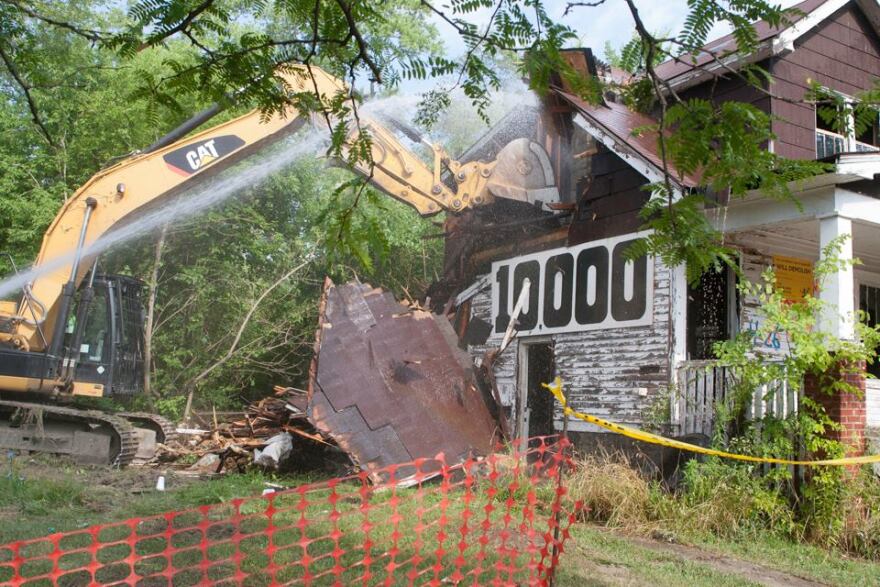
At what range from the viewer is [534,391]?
12.4 metres

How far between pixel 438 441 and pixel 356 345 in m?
1.79

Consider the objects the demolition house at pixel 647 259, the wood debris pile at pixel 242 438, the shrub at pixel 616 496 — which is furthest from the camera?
the wood debris pile at pixel 242 438

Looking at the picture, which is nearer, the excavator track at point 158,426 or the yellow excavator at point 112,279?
the yellow excavator at point 112,279

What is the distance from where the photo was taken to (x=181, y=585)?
5.26m

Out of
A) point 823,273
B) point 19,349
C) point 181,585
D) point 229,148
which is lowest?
point 181,585

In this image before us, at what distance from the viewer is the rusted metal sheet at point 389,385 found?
9.89m

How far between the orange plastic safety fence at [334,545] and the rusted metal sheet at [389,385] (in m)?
0.96

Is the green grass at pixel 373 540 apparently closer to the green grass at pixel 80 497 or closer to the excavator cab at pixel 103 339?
the green grass at pixel 80 497

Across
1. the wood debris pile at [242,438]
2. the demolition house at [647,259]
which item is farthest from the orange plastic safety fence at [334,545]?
the demolition house at [647,259]

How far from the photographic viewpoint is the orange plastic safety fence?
4863 millimetres

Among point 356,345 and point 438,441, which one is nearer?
point 438,441

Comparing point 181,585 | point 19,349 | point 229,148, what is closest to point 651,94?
point 181,585

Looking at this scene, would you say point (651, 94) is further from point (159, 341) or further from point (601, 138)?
point (159, 341)

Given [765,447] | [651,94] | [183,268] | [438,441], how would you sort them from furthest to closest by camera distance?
[183,268], [438,441], [765,447], [651,94]
